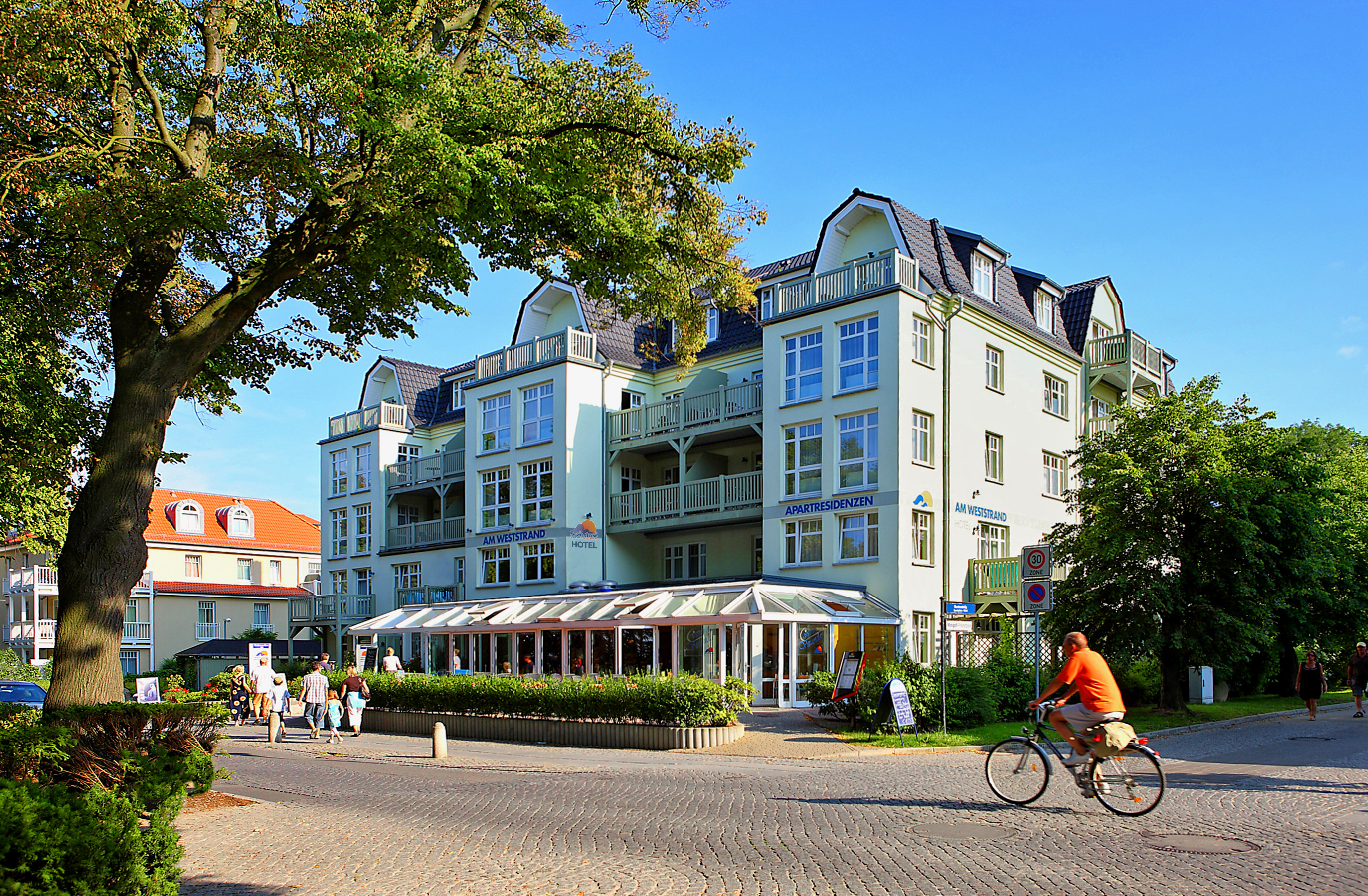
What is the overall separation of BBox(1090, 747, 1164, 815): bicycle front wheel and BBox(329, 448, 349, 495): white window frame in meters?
42.4

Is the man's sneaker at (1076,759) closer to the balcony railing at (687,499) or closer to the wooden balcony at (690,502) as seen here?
the wooden balcony at (690,502)

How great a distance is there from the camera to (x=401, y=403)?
49000 millimetres

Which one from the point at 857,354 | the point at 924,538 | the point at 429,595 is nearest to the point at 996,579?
the point at 924,538

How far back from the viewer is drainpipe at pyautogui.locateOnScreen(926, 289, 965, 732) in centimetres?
3022

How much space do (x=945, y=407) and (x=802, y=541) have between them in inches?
211

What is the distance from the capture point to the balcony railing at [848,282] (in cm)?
2991

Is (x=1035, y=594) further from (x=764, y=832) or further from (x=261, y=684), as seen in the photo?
(x=261, y=684)

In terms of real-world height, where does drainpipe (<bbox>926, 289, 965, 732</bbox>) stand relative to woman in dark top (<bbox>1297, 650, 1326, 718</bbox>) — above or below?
above

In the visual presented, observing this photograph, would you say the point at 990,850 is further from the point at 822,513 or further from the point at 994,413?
the point at 994,413

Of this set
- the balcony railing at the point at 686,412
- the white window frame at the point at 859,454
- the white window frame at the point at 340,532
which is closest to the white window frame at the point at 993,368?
the white window frame at the point at 859,454

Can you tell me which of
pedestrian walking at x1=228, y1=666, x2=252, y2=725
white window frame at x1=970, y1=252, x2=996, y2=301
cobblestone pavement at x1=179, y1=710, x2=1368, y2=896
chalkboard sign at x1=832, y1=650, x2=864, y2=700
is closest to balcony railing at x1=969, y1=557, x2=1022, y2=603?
white window frame at x1=970, y1=252, x2=996, y2=301

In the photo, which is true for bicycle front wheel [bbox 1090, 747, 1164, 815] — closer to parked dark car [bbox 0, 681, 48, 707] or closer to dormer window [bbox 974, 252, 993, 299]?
parked dark car [bbox 0, 681, 48, 707]

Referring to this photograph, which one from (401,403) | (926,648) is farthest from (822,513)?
(401,403)

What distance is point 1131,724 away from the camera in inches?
743
